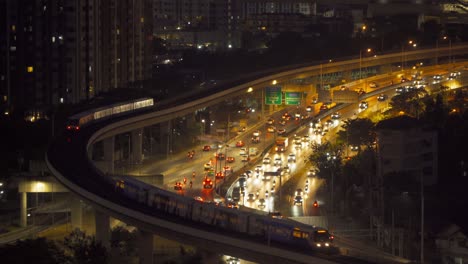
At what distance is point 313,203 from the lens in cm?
1666

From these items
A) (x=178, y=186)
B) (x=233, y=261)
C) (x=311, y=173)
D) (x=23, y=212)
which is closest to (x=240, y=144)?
(x=311, y=173)

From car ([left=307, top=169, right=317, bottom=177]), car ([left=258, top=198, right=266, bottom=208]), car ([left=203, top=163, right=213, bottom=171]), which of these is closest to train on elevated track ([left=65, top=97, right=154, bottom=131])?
car ([left=203, top=163, right=213, bottom=171])

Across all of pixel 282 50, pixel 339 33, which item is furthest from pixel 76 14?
pixel 339 33

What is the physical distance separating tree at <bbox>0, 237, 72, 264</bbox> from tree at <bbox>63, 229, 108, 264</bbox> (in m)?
0.12

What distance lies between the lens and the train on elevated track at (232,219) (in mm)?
10992

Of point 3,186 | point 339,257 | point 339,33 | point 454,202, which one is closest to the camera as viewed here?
A: point 339,257

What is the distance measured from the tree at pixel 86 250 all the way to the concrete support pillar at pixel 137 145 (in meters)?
7.48

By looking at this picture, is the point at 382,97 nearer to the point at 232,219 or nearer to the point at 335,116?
the point at 335,116

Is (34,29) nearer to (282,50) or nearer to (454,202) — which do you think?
(454,202)

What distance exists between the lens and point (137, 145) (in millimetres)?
21469

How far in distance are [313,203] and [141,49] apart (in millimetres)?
17352

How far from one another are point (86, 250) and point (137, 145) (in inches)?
344

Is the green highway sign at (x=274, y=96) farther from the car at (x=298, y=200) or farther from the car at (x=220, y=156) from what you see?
the car at (x=298, y=200)

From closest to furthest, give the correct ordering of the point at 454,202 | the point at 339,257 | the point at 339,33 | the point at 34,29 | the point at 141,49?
the point at 339,257
the point at 454,202
the point at 34,29
the point at 141,49
the point at 339,33
